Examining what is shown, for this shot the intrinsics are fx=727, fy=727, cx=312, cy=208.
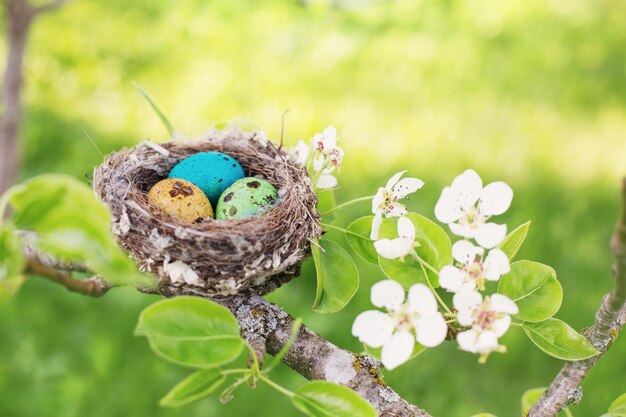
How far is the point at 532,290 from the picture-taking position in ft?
2.88

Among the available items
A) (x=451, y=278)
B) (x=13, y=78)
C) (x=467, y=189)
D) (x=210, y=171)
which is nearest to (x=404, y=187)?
(x=467, y=189)

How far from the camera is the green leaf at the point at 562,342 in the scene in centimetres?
88

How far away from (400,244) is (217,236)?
1.19 feet

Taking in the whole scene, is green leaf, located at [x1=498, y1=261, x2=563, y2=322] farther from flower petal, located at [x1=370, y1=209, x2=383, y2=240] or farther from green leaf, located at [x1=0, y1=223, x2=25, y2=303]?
green leaf, located at [x1=0, y1=223, x2=25, y2=303]

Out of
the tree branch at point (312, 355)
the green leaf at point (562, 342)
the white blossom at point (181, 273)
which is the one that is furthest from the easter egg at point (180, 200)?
the green leaf at point (562, 342)

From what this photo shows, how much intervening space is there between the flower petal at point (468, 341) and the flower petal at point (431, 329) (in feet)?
0.06

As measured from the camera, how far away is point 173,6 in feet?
12.7

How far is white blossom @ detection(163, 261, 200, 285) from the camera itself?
3.41 ft

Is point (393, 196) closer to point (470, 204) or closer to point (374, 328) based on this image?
point (470, 204)

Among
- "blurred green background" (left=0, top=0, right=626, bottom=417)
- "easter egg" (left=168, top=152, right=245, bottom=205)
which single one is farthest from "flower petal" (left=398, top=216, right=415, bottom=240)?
"blurred green background" (left=0, top=0, right=626, bottom=417)

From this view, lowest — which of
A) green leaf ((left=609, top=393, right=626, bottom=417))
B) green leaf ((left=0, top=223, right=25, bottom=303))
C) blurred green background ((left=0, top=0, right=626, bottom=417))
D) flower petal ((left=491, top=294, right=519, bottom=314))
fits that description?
blurred green background ((left=0, top=0, right=626, bottom=417))

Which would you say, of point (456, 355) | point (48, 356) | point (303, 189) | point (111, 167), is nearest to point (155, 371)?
point (48, 356)

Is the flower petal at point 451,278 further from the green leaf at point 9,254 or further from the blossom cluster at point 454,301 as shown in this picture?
the green leaf at point 9,254

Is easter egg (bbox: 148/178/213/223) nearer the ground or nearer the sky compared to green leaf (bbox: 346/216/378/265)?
nearer the ground
